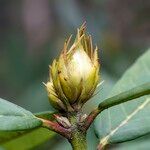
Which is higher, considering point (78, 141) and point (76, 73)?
point (76, 73)

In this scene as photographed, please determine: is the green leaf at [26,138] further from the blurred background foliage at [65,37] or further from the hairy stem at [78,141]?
the blurred background foliage at [65,37]

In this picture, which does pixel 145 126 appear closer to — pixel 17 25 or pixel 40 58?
pixel 40 58

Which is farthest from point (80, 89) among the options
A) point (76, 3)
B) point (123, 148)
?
point (76, 3)

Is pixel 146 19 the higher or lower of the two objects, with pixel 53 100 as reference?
higher

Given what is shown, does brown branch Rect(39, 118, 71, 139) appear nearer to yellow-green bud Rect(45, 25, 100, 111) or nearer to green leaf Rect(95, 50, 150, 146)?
yellow-green bud Rect(45, 25, 100, 111)

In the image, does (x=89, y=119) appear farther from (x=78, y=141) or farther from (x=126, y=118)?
(x=126, y=118)

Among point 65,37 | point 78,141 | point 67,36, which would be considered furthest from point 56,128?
point 65,37

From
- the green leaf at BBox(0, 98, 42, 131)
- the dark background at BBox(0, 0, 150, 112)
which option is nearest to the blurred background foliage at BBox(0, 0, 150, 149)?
the dark background at BBox(0, 0, 150, 112)
